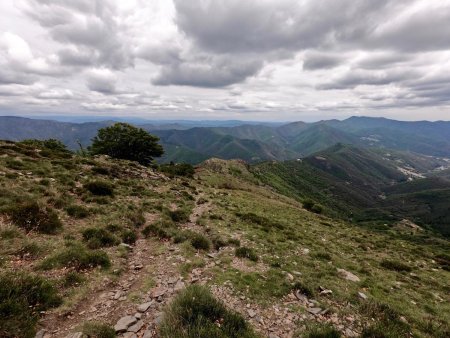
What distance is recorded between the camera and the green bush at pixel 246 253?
15.5m

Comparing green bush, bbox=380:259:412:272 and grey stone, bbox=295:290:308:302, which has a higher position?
grey stone, bbox=295:290:308:302

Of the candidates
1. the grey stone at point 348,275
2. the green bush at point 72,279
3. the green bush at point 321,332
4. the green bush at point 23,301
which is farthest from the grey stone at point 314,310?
the green bush at point 23,301

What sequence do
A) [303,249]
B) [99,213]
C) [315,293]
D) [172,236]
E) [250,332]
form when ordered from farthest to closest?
[303,249]
[99,213]
[172,236]
[315,293]
[250,332]

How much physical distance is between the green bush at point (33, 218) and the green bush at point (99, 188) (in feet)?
23.3

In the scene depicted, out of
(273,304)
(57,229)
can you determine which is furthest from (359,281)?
(57,229)

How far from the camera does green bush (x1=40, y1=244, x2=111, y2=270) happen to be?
1138 centimetres

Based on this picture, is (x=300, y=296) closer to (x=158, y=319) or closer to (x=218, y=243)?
(x=218, y=243)

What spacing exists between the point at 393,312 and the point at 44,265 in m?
15.5

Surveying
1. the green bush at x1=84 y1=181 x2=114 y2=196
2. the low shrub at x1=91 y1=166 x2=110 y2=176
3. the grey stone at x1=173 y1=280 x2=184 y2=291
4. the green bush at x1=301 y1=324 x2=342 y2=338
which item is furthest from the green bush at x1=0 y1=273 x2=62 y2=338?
the low shrub at x1=91 y1=166 x2=110 y2=176

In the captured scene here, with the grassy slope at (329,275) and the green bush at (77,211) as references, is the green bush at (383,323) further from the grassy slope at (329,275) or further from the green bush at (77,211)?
the green bush at (77,211)

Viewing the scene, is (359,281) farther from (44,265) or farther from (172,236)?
(44,265)

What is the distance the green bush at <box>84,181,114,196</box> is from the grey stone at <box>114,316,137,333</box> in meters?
15.8

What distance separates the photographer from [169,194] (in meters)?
31.2

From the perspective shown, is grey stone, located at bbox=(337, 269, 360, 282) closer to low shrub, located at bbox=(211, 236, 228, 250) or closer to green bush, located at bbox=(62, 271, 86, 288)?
low shrub, located at bbox=(211, 236, 228, 250)
